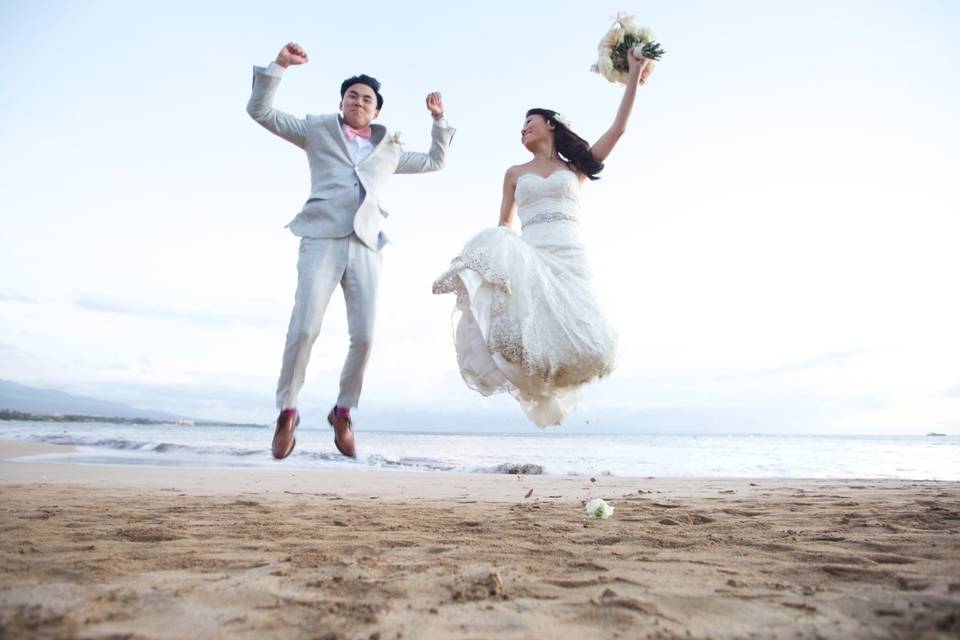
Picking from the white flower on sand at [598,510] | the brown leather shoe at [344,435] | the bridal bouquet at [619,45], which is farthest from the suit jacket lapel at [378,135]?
the white flower on sand at [598,510]

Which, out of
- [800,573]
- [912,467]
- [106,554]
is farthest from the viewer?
[912,467]

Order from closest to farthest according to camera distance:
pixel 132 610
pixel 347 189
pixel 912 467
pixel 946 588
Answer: pixel 132 610 < pixel 946 588 < pixel 347 189 < pixel 912 467

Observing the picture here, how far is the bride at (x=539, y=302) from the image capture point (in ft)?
13.2

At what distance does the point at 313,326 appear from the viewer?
13.9 feet

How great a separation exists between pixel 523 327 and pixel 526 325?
0.09ft

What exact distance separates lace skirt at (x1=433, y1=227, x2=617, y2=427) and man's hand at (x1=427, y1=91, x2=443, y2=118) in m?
1.30

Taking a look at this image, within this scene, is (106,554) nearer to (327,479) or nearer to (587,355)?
(587,355)

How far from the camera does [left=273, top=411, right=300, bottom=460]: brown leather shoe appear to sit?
4180 millimetres

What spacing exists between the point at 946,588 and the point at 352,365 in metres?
3.51

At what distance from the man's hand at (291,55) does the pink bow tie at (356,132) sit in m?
0.57

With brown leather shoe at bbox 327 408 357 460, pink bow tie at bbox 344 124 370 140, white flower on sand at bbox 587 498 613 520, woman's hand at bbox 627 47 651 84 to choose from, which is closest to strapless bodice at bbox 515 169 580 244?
woman's hand at bbox 627 47 651 84

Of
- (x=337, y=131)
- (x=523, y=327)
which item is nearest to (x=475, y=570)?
(x=523, y=327)

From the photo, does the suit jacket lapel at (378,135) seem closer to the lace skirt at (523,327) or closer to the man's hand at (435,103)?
the man's hand at (435,103)

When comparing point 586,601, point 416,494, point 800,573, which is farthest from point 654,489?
point 586,601
